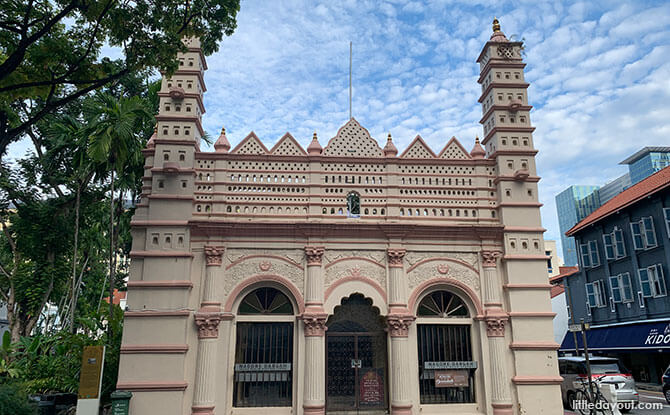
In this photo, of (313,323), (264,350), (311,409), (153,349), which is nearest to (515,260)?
(313,323)

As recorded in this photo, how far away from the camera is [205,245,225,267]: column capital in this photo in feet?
49.0

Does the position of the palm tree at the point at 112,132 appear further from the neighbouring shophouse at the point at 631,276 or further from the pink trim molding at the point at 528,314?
the neighbouring shophouse at the point at 631,276

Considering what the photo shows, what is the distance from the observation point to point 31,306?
19.7 metres

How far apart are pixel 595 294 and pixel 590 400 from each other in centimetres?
1909

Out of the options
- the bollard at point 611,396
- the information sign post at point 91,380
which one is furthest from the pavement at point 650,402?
the information sign post at point 91,380

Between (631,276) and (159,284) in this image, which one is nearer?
(159,284)

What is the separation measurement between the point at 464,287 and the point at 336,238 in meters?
4.31

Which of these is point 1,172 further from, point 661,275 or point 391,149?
point 661,275

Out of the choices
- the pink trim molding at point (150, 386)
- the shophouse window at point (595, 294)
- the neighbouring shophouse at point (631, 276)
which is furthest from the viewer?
the shophouse window at point (595, 294)

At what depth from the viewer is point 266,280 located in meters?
15.0

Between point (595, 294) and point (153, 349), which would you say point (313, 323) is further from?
point (595, 294)

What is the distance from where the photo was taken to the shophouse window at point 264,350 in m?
14.3

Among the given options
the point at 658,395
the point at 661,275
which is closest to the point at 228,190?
the point at 658,395

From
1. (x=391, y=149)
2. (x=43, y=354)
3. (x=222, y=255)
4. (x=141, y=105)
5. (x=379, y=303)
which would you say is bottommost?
(x=43, y=354)
